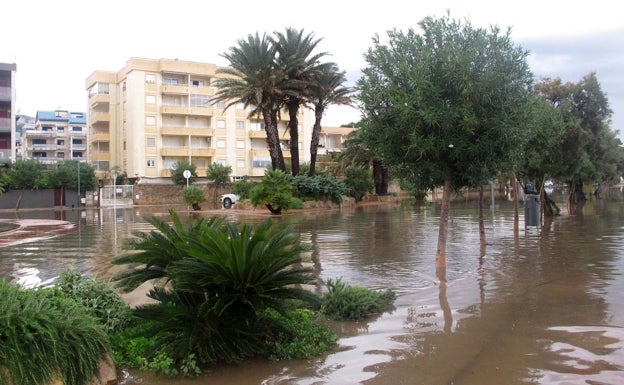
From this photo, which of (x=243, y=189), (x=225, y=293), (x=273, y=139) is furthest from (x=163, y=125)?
(x=225, y=293)

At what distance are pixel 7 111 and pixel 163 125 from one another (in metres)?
17.6

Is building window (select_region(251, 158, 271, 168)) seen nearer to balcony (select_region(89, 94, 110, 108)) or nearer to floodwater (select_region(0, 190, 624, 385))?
balcony (select_region(89, 94, 110, 108))

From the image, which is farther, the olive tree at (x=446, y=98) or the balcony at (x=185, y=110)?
the balcony at (x=185, y=110)

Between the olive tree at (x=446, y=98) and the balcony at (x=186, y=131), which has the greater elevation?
the balcony at (x=186, y=131)

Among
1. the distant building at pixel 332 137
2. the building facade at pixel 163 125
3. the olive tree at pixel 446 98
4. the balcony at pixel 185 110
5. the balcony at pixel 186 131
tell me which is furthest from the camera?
the distant building at pixel 332 137

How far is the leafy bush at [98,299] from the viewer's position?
6.02 metres

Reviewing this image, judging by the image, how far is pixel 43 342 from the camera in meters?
4.52

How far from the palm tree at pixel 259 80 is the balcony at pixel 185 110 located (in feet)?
92.5

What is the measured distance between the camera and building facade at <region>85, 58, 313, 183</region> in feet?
217

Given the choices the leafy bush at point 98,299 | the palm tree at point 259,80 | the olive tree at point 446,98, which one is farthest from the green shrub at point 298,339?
the palm tree at point 259,80

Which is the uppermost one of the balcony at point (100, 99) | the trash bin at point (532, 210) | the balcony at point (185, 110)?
the balcony at point (100, 99)

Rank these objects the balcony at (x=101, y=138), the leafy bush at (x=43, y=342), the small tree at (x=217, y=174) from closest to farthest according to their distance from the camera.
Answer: the leafy bush at (x=43, y=342), the small tree at (x=217, y=174), the balcony at (x=101, y=138)

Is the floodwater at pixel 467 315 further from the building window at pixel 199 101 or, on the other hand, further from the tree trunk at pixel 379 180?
the building window at pixel 199 101

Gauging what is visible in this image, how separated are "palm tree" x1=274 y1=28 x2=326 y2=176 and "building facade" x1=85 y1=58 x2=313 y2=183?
24.7 metres
